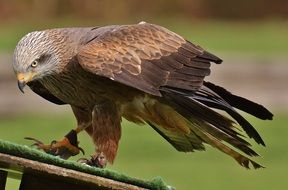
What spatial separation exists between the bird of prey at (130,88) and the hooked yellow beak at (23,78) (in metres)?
0.08

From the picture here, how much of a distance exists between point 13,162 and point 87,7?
1163 inches

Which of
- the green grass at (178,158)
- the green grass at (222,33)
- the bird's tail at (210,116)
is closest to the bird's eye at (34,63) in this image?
the bird's tail at (210,116)

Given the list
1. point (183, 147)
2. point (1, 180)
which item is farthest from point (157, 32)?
point (1, 180)

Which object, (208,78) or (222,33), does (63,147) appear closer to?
(208,78)

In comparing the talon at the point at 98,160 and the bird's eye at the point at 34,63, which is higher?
the bird's eye at the point at 34,63

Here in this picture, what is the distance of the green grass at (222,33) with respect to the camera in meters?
25.8

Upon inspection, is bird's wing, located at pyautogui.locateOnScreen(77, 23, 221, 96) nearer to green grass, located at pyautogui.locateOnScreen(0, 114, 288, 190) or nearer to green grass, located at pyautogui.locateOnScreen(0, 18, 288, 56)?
green grass, located at pyautogui.locateOnScreen(0, 114, 288, 190)

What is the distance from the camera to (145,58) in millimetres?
7531

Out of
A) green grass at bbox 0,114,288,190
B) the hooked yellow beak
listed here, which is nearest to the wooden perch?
the hooked yellow beak

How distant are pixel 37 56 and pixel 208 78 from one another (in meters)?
11.7

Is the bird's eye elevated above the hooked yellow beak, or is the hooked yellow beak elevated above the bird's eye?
the bird's eye

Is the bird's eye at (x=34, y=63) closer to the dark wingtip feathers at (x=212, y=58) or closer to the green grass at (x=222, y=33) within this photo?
the dark wingtip feathers at (x=212, y=58)

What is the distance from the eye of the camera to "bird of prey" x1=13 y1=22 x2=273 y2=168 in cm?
729

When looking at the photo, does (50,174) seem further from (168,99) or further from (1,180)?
(168,99)
